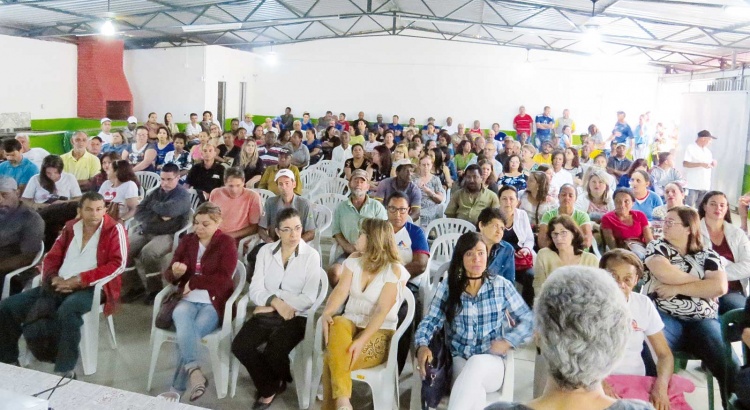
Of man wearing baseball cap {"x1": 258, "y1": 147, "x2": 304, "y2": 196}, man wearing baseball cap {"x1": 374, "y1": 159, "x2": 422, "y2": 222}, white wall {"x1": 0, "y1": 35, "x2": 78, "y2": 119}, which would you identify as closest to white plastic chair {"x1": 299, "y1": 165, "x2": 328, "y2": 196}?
man wearing baseball cap {"x1": 258, "y1": 147, "x2": 304, "y2": 196}

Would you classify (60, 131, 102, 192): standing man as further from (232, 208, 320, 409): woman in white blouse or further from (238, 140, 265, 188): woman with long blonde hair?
(232, 208, 320, 409): woman in white blouse

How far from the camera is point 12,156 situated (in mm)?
5059

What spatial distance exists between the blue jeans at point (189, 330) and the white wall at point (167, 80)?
34.5 feet

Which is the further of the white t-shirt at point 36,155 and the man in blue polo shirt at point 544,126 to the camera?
the man in blue polo shirt at point 544,126

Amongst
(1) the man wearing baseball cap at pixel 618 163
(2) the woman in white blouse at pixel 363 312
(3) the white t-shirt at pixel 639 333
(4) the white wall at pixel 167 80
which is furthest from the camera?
(4) the white wall at pixel 167 80

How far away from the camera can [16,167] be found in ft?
16.7

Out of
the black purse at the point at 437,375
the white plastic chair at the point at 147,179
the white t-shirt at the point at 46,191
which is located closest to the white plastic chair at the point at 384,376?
the black purse at the point at 437,375

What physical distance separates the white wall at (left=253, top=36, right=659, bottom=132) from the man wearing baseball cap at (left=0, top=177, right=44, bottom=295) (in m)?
11.5

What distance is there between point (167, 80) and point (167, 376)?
11.2m

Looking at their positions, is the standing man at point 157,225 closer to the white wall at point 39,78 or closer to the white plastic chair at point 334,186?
the white plastic chair at point 334,186

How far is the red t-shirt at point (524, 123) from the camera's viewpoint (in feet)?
45.1

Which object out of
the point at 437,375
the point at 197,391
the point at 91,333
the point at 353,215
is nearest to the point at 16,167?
the point at 91,333

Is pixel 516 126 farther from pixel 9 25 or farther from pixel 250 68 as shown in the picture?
pixel 9 25

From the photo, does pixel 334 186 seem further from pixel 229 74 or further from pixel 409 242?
pixel 229 74
